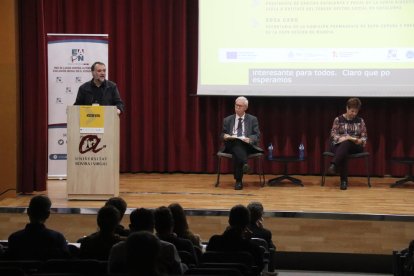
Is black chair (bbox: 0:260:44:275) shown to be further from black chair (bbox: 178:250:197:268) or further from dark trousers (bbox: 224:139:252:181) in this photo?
dark trousers (bbox: 224:139:252:181)

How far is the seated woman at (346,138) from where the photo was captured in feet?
26.1

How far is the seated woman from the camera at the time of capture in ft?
26.1

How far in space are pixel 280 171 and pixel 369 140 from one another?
1.24 m

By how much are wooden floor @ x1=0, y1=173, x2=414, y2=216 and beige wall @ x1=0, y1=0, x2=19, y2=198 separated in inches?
11.9

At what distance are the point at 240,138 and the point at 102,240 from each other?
411cm

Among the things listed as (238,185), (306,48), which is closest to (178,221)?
(238,185)

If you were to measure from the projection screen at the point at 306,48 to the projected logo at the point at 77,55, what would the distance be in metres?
1.47

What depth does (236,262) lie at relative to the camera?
12.9ft

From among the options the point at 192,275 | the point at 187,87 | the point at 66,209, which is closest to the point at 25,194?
the point at 66,209

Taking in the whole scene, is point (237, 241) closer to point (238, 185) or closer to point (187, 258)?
point (187, 258)

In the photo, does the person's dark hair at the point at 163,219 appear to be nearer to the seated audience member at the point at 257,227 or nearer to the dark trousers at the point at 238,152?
the seated audience member at the point at 257,227

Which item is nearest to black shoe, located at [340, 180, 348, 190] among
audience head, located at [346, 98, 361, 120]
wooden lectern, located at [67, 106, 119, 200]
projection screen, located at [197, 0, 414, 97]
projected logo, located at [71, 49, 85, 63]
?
audience head, located at [346, 98, 361, 120]

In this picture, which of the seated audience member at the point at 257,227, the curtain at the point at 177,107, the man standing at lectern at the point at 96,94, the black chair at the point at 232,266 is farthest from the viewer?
the curtain at the point at 177,107

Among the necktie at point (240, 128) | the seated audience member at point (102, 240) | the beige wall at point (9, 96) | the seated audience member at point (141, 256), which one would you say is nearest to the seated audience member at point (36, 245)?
the seated audience member at point (102, 240)
